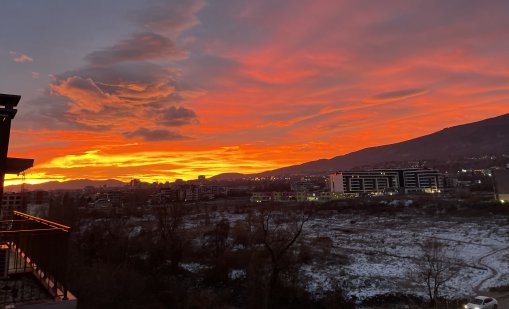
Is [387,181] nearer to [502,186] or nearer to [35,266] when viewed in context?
[502,186]

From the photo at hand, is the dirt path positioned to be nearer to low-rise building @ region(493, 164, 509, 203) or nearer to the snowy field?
the snowy field

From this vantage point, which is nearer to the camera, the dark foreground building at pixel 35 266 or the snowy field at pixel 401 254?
the dark foreground building at pixel 35 266

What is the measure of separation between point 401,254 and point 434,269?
12369 millimetres

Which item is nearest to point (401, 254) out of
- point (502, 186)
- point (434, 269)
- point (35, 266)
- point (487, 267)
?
point (487, 267)

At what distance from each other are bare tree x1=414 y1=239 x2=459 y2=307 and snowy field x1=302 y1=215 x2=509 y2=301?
59 cm

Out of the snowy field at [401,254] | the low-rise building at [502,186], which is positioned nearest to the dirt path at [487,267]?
the snowy field at [401,254]

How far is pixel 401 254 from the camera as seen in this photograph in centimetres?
4241

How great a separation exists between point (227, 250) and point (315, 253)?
386 inches

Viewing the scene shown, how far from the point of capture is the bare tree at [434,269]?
1117 inches

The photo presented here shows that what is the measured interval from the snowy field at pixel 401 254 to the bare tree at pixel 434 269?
59 centimetres

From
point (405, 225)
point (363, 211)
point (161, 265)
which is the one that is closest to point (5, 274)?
point (161, 265)

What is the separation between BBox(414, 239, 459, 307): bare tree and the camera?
28.4 m

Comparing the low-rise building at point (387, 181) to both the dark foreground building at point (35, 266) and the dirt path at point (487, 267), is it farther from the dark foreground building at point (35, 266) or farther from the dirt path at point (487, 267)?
the dark foreground building at point (35, 266)

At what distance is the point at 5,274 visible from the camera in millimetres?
8742
